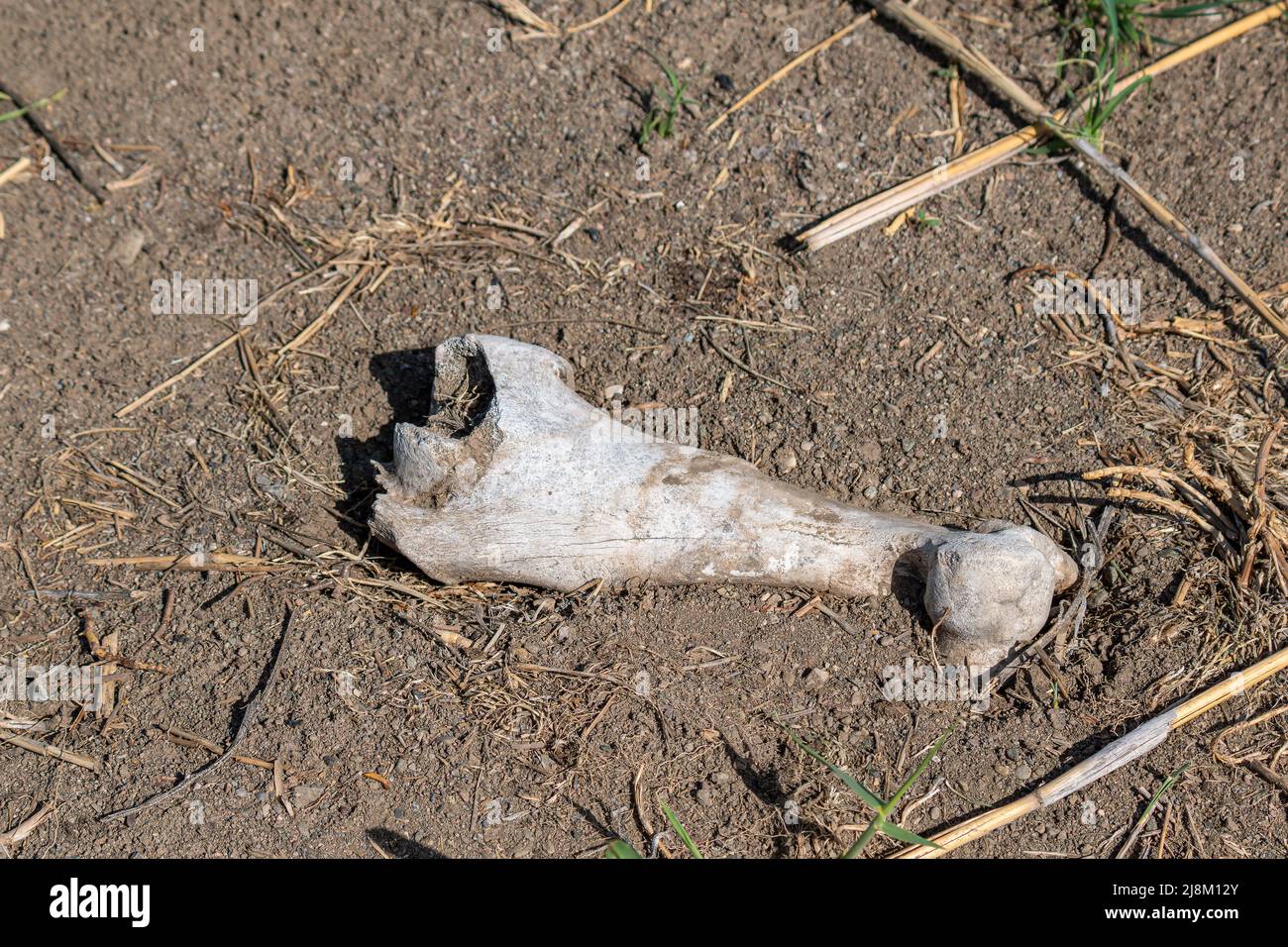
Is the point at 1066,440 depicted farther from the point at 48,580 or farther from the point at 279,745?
the point at 48,580

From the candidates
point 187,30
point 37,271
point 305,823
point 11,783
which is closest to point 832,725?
point 305,823

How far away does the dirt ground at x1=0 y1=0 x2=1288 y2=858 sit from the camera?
101 inches

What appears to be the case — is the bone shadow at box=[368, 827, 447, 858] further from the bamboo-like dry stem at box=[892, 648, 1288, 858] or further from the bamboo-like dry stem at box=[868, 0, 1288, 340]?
the bamboo-like dry stem at box=[868, 0, 1288, 340]

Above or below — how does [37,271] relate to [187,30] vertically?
below

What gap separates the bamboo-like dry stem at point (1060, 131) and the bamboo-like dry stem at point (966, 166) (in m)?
0.11

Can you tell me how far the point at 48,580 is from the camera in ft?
9.58

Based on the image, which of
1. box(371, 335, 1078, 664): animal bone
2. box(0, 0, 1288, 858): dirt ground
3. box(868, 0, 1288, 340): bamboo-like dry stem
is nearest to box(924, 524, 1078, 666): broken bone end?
box(371, 335, 1078, 664): animal bone

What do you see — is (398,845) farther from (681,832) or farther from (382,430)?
(382,430)

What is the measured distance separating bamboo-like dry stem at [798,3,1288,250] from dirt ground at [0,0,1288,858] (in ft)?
0.22

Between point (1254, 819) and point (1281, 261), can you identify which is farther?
point (1281, 261)

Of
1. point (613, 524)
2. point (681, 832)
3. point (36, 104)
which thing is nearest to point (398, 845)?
point (681, 832)

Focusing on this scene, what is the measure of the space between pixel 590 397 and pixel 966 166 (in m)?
1.62
